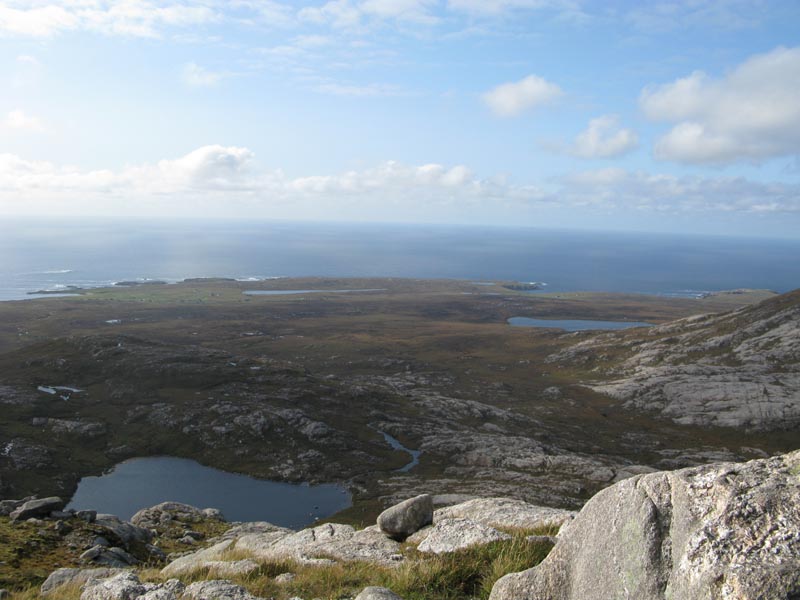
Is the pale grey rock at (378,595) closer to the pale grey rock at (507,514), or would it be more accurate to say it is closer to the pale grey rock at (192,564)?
the pale grey rock at (507,514)

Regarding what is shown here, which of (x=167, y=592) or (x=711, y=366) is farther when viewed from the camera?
(x=711, y=366)

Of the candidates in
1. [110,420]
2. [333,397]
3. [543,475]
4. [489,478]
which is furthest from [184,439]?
[543,475]

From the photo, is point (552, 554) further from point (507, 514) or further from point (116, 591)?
point (116, 591)

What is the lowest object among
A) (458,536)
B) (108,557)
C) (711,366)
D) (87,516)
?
(711,366)

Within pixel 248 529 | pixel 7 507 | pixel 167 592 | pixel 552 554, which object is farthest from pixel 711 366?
pixel 167 592

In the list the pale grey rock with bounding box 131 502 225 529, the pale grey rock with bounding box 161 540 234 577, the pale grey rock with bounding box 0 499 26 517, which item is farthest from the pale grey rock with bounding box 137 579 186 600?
the pale grey rock with bounding box 0 499 26 517

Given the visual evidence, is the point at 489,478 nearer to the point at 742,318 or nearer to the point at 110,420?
the point at 110,420
